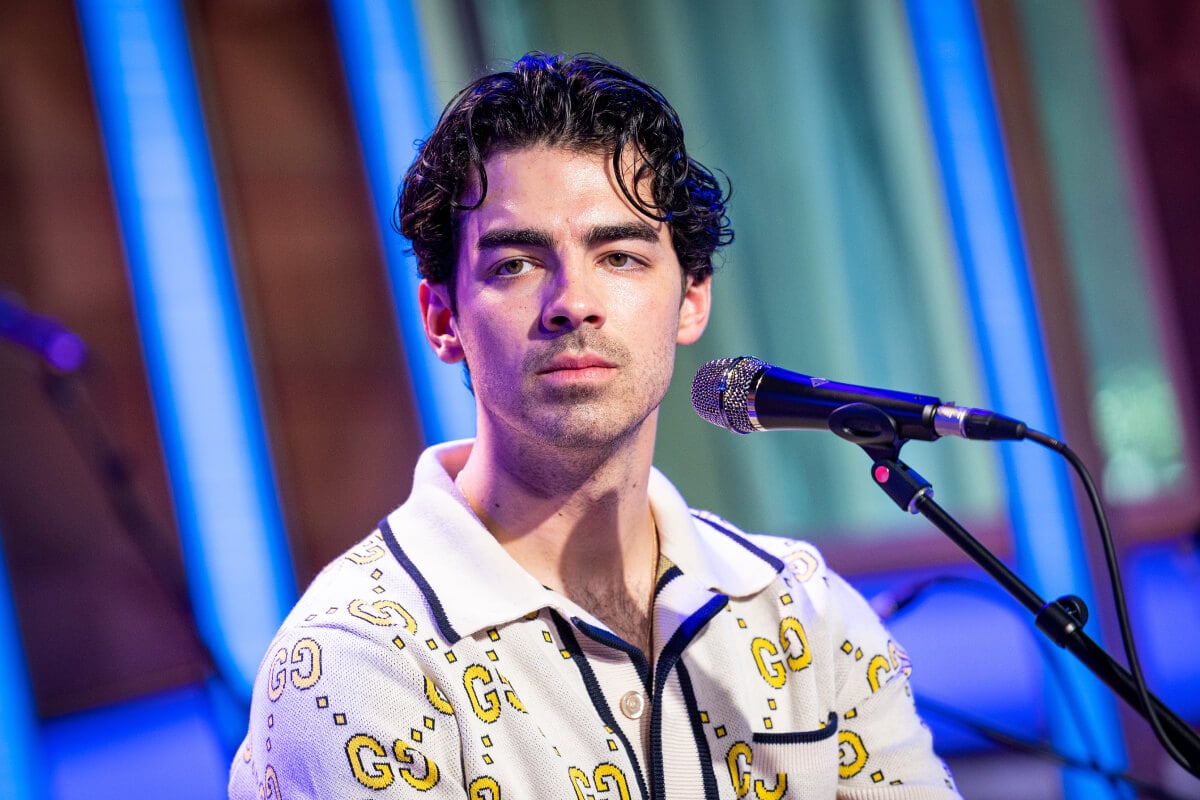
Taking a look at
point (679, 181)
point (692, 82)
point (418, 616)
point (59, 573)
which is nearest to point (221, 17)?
point (692, 82)

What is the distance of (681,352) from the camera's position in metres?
3.44

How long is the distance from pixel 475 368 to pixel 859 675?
2.79ft

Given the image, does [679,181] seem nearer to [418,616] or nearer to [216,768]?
[418,616]

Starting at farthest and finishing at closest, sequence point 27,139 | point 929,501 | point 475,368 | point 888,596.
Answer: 1. point 27,139
2. point 888,596
3. point 475,368
4. point 929,501

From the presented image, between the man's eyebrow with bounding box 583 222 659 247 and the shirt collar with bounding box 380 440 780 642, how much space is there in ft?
1.50

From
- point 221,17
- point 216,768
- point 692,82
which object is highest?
point 221,17

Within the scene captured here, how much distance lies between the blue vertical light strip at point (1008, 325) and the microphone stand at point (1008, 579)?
5.27ft

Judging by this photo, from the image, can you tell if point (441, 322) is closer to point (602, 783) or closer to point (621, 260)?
point (621, 260)

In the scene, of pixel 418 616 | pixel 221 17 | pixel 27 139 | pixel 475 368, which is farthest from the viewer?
pixel 221 17

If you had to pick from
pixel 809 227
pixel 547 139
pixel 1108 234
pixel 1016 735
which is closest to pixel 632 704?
pixel 547 139

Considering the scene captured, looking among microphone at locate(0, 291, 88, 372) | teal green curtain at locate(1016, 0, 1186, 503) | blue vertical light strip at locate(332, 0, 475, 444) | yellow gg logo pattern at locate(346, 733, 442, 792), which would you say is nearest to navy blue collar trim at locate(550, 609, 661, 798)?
yellow gg logo pattern at locate(346, 733, 442, 792)

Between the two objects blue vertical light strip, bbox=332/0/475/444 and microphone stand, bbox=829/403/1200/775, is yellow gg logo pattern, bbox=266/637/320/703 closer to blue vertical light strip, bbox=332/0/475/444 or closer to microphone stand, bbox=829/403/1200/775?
microphone stand, bbox=829/403/1200/775

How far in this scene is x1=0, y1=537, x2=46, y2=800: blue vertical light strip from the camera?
274 cm

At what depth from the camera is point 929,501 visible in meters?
1.25
